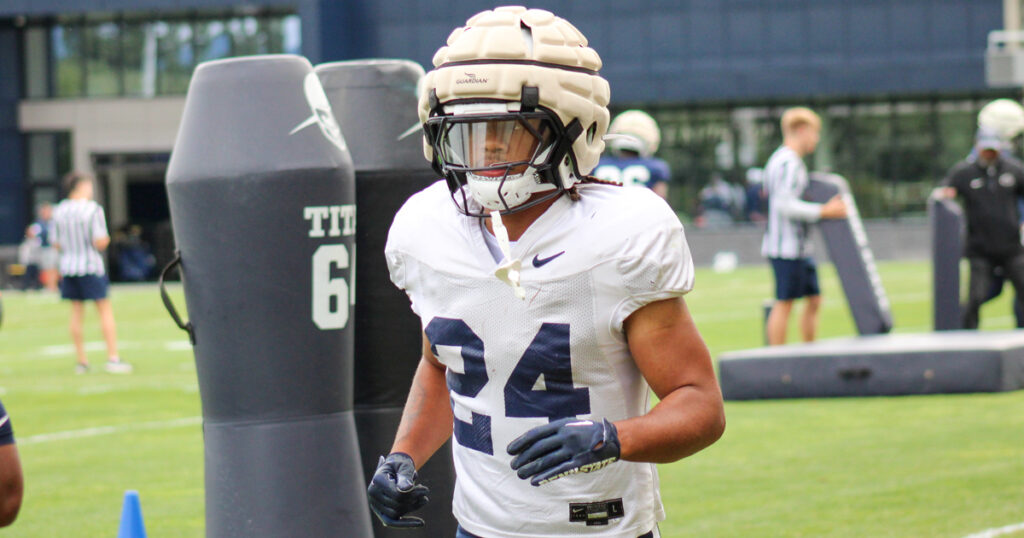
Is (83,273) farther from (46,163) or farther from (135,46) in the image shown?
(135,46)

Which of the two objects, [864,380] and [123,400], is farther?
[123,400]

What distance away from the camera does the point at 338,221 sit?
473cm

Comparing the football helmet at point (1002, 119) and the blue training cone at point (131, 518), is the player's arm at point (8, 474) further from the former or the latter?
the football helmet at point (1002, 119)

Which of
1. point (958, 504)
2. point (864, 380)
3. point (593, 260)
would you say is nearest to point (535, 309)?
point (593, 260)

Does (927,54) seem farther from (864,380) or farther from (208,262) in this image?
(208,262)

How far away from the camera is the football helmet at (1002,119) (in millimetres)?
13609

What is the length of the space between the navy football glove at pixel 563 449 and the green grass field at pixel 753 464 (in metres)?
3.91

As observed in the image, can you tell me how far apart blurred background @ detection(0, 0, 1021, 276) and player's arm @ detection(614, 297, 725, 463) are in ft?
118

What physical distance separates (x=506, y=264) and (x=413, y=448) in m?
0.59

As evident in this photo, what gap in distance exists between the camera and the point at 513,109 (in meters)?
3.07

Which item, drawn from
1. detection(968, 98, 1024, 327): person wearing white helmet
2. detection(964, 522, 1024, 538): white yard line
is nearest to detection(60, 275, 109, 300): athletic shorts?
detection(968, 98, 1024, 327): person wearing white helmet

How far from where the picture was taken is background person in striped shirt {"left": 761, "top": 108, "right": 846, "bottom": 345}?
1184cm

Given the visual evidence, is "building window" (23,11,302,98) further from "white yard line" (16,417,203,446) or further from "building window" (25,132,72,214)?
"white yard line" (16,417,203,446)

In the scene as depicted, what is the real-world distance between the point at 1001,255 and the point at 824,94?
27.2 meters
